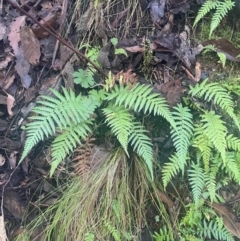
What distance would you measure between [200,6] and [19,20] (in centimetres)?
142

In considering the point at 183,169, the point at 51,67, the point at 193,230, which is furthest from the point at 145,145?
the point at 51,67

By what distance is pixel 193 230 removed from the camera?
3035mm

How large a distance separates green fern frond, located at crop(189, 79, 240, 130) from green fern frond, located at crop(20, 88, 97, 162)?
0.72 meters

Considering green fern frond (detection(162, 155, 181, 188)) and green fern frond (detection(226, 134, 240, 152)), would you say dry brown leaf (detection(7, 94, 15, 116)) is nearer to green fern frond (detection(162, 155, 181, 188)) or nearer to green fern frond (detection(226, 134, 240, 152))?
green fern frond (detection(162, 155, 181, 188))

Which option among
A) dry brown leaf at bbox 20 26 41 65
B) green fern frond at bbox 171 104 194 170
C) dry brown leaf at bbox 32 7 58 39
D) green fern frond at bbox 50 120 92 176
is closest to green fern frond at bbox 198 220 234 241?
green fern frond at bbox 171 104 194 170

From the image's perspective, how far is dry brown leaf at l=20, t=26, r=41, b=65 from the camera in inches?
134

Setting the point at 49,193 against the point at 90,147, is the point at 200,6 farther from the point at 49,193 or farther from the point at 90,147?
the point at 49,193

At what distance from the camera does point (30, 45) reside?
3.42 m

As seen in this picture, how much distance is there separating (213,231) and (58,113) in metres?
1.30

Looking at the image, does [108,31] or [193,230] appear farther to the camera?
[108,31]

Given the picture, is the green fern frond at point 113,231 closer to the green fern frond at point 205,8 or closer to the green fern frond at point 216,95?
the green fern frond at point 216,95

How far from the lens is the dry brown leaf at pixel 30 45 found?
3.39 meters

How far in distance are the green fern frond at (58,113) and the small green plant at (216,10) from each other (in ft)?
3.47

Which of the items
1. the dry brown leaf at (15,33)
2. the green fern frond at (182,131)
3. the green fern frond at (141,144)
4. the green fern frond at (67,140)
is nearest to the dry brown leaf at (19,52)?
the dry brown leaf at (15,33)
